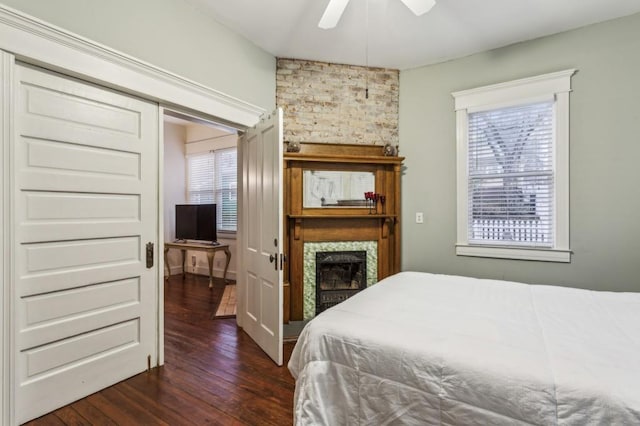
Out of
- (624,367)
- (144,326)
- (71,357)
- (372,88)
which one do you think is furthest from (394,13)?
(71,357)

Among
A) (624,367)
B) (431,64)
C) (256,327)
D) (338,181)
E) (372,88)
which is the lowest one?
(256,327)

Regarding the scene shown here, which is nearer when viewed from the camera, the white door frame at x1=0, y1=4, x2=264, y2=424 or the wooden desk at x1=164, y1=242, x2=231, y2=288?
the white door frame at x1=0, y1=4, x2=264, y2=424

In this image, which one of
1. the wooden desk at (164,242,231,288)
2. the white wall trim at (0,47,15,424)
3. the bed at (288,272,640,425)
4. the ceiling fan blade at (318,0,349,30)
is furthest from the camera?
the wooden desk at (164,242,231,288)

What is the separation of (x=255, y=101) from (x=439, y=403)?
9.76 ft

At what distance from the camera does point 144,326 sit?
2457 mm

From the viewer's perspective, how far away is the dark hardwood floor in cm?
191

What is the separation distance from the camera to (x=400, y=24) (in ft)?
9.34

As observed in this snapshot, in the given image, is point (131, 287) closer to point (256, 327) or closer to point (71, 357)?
point (71, 357)

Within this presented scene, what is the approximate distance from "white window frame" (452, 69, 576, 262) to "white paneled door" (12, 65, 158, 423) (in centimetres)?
295

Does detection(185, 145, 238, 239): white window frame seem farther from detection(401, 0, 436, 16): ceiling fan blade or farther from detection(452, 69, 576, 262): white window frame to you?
detection(401, 0, 436, 16): ceiling fan blade

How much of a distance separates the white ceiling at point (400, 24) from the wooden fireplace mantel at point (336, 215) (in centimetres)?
101

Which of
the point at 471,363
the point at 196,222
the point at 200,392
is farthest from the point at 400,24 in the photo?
the point at 196,222

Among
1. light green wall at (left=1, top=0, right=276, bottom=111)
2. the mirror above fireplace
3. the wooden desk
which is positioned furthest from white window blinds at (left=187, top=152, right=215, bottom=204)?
the mirror above fireplace

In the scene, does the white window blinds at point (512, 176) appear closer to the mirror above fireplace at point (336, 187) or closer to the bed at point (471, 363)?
the mirror above fireplace at point (336, 187)
